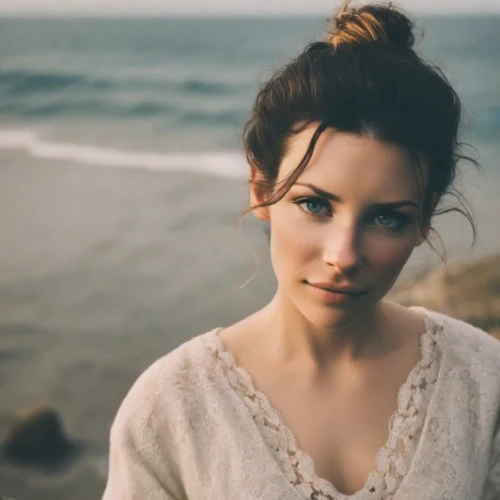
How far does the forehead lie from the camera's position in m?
0.77

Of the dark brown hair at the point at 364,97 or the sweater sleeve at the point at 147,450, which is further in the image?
the sweater sleeve at the point at 147,450

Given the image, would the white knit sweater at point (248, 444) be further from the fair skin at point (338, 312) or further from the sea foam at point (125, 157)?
the sea foam at point (125, 157)

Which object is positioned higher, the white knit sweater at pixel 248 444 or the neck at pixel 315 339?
Result: the neck at pixel 315 339

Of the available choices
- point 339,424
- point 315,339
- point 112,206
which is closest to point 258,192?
point 315,339

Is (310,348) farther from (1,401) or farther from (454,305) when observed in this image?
(1,401)

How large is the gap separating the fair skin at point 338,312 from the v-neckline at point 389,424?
1 centimetres

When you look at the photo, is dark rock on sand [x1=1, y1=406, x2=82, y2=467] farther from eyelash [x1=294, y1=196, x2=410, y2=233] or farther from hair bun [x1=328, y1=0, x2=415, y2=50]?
hair bun [x1=328, y1=0, x2=415, y2=50]

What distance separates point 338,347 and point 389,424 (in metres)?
0.12

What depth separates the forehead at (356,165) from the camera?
772 millimetres

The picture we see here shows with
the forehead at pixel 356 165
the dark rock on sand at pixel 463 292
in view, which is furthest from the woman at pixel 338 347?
the dark rock on sand at pixel 463 292

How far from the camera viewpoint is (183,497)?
0.91m

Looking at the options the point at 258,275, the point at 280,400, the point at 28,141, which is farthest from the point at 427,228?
the point at 28,141

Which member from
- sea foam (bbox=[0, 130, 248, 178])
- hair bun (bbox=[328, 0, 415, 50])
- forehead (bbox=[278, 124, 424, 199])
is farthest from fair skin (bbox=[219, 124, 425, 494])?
sea foam (bbox=[0, 130, 248, 178])

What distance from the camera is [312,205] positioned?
0.81m
